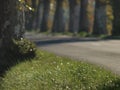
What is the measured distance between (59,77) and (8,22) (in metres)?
3.64

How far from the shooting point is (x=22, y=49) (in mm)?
14664

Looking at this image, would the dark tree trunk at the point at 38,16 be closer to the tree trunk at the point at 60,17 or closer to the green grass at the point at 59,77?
the tree trunk at the point at 60,17

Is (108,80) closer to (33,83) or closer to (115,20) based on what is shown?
(33,83)

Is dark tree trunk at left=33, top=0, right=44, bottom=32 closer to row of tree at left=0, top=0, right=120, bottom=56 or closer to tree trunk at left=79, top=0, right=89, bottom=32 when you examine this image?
row of tree at left=0, top=0, right=120, bottom=56

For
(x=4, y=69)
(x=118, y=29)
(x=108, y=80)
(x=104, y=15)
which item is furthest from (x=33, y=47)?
(x=104, y=15)

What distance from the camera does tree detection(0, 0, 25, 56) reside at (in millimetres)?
14328

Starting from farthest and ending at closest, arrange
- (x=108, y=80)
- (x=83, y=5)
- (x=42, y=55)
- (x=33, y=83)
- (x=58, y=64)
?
1. (x=83, y=5)
2. (x=42, y=55)
3. (x=58, y=64)
4. (x=33, y=83)
5. (x=108, y=80)

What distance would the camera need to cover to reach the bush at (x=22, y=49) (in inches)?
571

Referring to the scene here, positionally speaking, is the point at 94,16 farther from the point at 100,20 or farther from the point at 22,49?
the point at 22,49

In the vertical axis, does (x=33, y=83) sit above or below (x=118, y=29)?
above

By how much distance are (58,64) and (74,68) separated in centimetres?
110

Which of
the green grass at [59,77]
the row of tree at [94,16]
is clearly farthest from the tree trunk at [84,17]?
the green grass at [59,77]

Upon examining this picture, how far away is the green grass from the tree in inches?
49.4

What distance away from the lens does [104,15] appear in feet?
127
